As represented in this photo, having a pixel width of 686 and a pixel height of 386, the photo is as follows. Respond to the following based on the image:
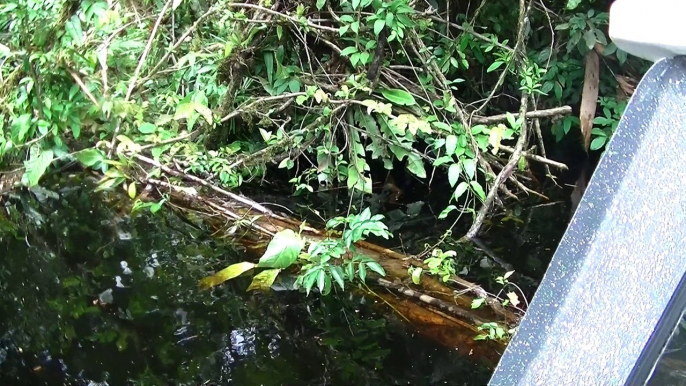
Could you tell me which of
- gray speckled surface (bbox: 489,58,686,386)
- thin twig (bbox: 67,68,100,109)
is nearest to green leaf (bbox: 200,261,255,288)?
thin twig (bbox: 67,68,100,109)

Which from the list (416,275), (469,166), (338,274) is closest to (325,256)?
(338,274)

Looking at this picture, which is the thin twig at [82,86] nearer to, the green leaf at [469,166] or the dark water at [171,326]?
the dark water at [171,326]

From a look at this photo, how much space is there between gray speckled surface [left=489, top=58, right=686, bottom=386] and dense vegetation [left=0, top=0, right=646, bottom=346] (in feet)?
5.22

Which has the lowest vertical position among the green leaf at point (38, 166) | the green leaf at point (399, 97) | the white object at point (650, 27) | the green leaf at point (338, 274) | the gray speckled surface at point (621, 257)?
the green leaf at point (338, 274)

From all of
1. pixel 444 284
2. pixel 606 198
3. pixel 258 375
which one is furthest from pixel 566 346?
pixel 444 284

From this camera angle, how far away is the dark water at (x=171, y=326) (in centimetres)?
189

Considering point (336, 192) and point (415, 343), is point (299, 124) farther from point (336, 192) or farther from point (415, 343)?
point (415, 343)

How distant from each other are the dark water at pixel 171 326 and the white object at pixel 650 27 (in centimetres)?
148

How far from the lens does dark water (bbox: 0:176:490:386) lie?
74.5 inches

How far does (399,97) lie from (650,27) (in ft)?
7.36

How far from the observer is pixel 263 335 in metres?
2.05

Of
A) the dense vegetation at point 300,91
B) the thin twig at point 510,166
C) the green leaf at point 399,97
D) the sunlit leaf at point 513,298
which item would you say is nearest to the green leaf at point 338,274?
the dense vegetation at point 300,91

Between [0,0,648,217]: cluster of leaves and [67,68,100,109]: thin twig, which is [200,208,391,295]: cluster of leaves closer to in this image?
[0,0,648,217]: cluster of leaves

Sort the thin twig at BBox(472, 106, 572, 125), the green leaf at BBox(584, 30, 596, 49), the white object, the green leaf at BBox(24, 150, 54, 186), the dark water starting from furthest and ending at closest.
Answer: the green leaf at BBox(584, 30, 596, 49)
the thin twig at BBox(472, 106, 572, 125)
the green leaf at BBox(24, 150, 54, 186)
the dark water
the white object
